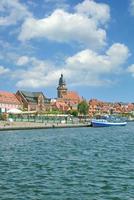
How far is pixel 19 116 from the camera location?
4867 inches

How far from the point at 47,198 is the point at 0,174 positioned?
753 centimetres

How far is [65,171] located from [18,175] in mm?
3379

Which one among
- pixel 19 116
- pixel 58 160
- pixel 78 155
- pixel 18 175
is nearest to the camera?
pixel 18 175

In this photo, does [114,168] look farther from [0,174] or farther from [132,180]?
[0,174]

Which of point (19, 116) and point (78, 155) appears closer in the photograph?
point (78, 155)

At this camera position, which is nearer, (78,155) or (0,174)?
(0,174)

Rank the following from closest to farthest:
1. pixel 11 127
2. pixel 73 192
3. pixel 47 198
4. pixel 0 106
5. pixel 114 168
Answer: pixel 47 198 → pixel 73 192 → pixel 114 168 → pixel 11 127 → pixel 0 106

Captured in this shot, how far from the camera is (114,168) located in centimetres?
3073

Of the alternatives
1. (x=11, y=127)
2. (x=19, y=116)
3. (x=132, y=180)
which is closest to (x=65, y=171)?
(x=132, y=180)

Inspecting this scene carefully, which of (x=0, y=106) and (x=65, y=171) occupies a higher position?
(x=0, y=106)

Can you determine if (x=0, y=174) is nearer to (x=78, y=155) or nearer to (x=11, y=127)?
(x=78, y=155)

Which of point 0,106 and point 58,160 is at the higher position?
point 0,106

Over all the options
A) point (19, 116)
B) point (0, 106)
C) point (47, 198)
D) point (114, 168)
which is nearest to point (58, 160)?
point (114, 168)

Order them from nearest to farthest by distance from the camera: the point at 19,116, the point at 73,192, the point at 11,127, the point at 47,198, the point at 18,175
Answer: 1. the point at 47,198
2. the point at 73,192
3. the point at 18,175
4. the point at 11,127
5. the point at 19,116
